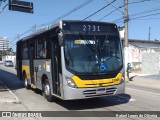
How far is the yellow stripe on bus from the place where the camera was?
10.5 m

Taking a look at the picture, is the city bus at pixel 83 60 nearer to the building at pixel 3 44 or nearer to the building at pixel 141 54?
the building at pixel 141 54

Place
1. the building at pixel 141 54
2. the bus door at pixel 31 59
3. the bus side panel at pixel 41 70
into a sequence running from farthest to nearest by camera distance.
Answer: the building at pixel 141 54, the bus door at pixel 31 59, the bus side panel at pixel 41 70

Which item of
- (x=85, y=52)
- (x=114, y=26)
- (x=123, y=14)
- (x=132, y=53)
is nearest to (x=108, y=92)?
(x=85, y=52)

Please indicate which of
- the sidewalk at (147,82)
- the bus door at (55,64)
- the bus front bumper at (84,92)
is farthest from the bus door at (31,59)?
the sidewalk at (147,82)

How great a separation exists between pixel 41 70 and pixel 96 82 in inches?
146

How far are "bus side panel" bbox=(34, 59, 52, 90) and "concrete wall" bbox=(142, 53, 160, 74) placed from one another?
19515mm

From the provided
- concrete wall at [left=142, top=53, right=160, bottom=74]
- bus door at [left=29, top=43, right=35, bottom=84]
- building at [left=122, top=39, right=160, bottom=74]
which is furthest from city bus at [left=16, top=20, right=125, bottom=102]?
building at [left=122, top=39, right=160, bottom=74]

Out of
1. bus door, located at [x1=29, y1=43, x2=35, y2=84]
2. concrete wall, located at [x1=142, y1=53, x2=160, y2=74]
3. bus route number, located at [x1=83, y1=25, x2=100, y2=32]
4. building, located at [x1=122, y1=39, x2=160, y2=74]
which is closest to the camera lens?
bus route number, located at [x1=83, y1=25, x2=100, y2=32]

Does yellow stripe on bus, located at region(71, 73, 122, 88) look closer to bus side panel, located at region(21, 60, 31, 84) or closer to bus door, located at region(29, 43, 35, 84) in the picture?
bus door, located at region(29, 43, 35, 84)

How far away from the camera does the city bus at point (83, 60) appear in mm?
10594

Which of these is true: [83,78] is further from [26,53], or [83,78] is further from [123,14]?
[123,14]

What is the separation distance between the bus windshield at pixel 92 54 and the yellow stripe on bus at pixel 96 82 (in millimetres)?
300

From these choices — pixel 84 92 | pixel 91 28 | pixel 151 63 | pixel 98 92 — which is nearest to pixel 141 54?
pixel 151 63

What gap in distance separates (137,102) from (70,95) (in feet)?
10.6
